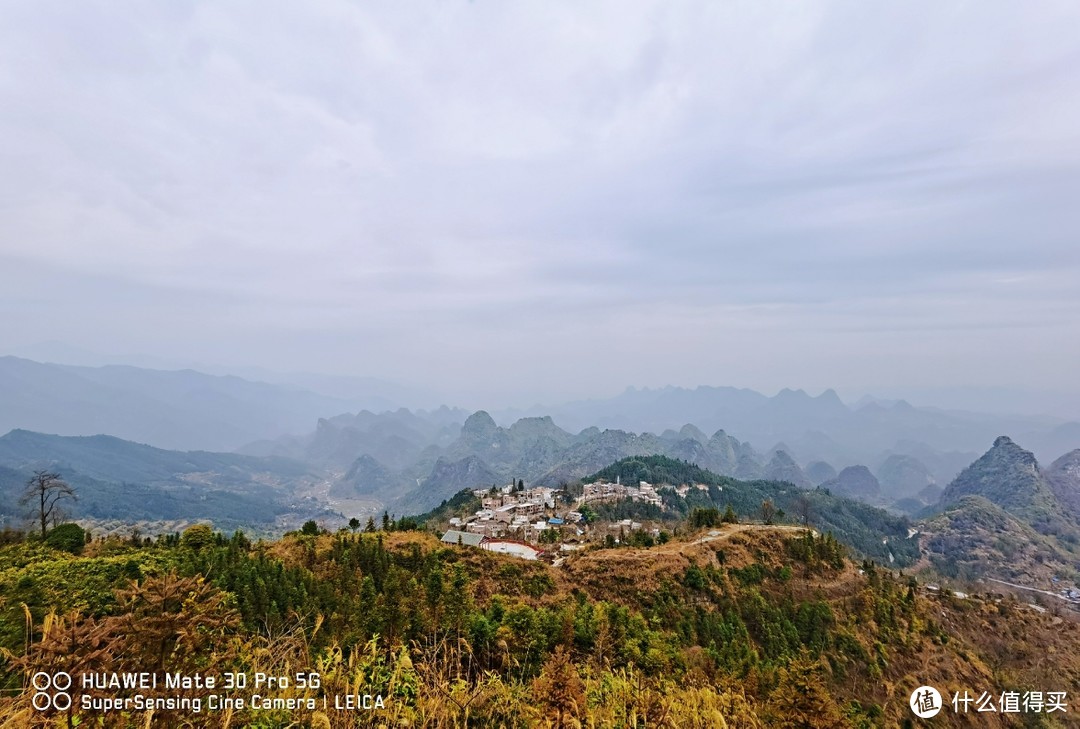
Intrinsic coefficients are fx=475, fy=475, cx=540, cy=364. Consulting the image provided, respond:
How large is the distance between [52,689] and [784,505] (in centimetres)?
13888

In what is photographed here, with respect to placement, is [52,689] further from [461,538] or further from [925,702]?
[461,538]

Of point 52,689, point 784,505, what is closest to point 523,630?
point 52,689

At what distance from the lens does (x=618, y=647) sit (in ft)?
53.1

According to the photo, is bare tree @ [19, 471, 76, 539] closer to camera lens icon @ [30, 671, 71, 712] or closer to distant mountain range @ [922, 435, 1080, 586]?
camera lens icon @ [30, 671, 71, 712]

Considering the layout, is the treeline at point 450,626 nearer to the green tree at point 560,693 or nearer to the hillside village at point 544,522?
the green tree at point 560,693

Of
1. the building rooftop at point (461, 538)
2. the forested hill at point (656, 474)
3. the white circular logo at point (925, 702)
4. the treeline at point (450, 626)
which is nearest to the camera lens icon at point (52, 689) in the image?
the treeline at point (450, 626)

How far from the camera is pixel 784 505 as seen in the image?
120812mm

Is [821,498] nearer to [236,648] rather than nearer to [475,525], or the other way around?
[475,525]

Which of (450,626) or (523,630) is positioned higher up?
(450,626)

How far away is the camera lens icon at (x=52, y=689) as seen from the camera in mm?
2924

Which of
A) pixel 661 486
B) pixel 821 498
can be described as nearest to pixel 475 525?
pixel 661 486

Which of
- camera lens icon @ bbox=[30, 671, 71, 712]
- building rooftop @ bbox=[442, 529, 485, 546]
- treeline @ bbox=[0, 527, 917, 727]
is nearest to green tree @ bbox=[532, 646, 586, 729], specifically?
treeline @ bbox=[0, 527, 917, 727]

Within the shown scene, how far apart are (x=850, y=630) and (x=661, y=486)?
271ft

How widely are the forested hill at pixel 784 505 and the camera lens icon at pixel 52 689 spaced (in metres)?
90.9
